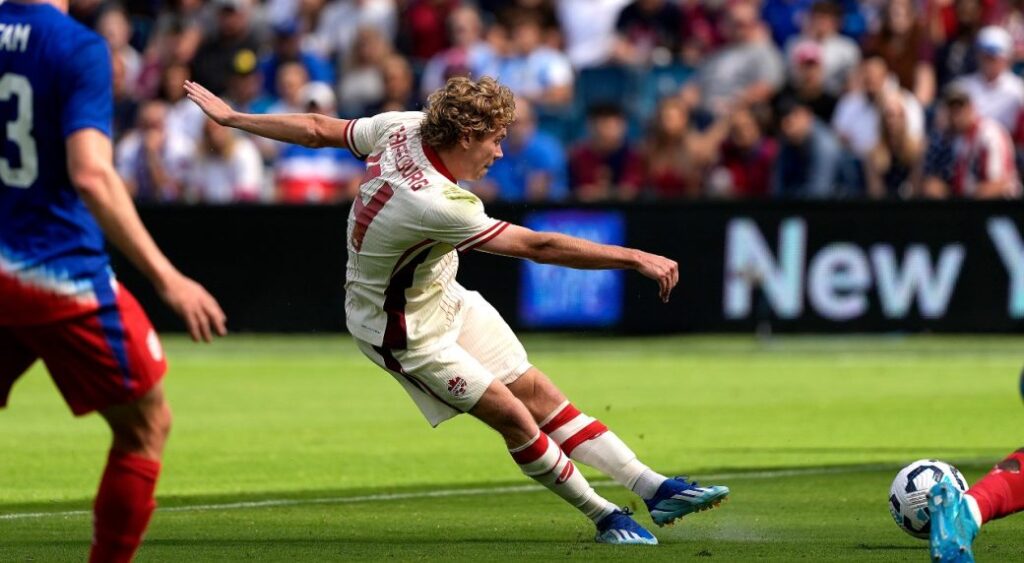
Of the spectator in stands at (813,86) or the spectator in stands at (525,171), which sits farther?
the spectator in stands at (813,86)

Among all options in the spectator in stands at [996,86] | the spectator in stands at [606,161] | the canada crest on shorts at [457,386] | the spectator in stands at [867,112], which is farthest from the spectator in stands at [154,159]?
the canada crest on shorts at [457,386]

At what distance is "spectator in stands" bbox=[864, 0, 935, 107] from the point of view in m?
20.5

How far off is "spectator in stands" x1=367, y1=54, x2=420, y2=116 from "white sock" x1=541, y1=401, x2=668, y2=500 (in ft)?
42.1

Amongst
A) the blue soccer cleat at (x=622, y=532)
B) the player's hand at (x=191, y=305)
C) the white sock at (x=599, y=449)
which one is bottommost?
the blue soccer cleat at (x=622, y=532)

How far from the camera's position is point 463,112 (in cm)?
763

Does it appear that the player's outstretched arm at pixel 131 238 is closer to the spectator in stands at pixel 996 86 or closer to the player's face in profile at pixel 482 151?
the player's face in profile at pixel 482 151

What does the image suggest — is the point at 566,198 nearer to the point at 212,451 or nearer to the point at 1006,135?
the point at 1006,135

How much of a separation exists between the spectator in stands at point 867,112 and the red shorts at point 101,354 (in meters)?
14.6

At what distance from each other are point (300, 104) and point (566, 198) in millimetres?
3104

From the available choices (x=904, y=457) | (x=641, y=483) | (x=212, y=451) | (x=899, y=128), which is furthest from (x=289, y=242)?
(x=641, y=483)

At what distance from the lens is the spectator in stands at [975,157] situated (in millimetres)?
18516

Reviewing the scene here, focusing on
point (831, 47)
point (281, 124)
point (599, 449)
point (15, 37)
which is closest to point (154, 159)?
point (831, 47)

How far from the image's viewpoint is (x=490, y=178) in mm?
20125

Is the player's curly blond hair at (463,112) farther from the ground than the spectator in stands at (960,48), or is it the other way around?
the player's curly blond hair at (463,112)
